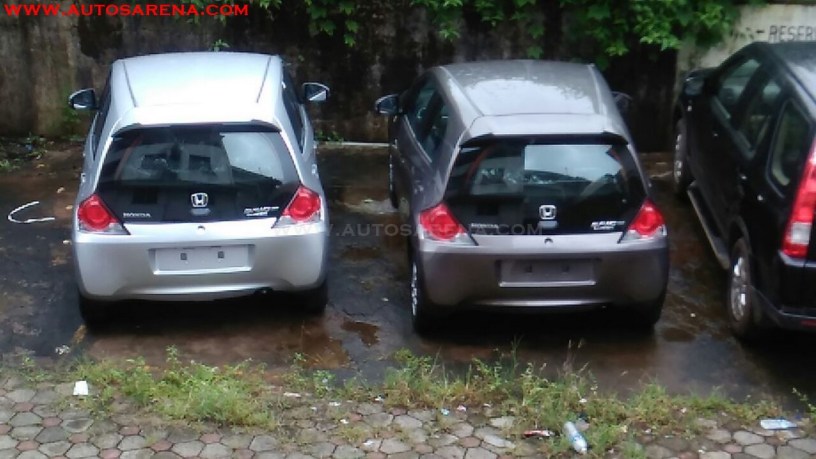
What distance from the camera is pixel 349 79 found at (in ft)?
33.3

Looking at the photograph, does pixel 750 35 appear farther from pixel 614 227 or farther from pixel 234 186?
pixel 234 186

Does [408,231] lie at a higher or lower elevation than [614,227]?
lower

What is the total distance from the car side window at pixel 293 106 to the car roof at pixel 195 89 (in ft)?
0.37

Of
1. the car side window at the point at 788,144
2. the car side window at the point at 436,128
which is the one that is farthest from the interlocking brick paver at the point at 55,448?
the car side window at the point at 788,144

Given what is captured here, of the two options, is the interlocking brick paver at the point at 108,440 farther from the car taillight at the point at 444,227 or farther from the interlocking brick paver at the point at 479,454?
the car taillight at the point at 444,227

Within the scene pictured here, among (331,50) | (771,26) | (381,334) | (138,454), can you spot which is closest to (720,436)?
(381,334)

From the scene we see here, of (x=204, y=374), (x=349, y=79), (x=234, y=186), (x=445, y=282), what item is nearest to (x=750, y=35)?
(x=349, y=79)

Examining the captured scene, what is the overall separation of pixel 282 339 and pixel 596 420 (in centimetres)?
212

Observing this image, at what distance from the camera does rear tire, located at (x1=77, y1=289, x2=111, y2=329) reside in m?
6.18

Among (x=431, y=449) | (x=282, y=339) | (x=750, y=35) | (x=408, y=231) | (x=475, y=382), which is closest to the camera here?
(x=431, y=449)

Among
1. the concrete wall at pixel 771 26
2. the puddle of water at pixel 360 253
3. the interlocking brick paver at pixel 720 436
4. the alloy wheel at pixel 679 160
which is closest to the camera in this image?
the interlocking brick paver at pixel 720 436

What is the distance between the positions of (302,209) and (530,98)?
1.61m

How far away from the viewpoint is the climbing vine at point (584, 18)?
31.0 feet

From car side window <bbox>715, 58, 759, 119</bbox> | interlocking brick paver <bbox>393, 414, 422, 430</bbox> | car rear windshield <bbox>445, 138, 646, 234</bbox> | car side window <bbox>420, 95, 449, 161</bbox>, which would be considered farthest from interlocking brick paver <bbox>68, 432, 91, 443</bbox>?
car side window <bbox>715, 58, 759, 119</bbox>
